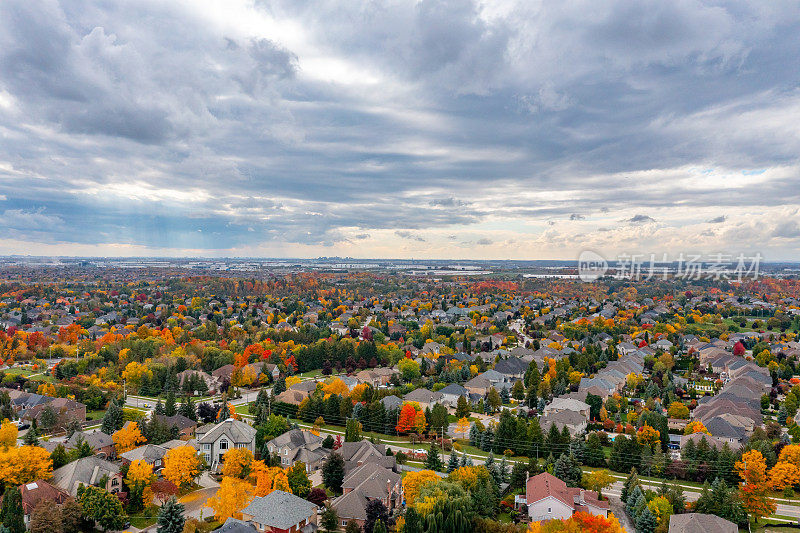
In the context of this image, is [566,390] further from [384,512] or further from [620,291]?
[620,291]

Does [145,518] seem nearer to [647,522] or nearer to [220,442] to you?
[220,442]

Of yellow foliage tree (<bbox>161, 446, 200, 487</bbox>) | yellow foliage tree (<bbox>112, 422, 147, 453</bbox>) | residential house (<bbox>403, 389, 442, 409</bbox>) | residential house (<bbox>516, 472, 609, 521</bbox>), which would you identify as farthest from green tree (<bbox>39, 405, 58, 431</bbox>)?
residential house (<bbox>516, 472, 609, 521</bbox>)

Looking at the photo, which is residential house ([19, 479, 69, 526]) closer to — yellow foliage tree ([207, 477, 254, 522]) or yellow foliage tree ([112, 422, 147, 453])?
yellow foliage tree ([112, 422, 147, 453])

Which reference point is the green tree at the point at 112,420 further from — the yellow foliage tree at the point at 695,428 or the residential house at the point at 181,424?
the yellow foliage tree at the point at 695,428

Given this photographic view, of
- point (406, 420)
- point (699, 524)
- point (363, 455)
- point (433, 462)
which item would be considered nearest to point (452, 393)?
point (406, 420)

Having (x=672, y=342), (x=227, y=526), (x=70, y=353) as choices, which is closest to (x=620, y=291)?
(x=672, y=342)

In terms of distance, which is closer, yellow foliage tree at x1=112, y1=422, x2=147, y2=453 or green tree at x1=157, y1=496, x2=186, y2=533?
green tree at x1=157, y1=496, x2=186, y2=533
